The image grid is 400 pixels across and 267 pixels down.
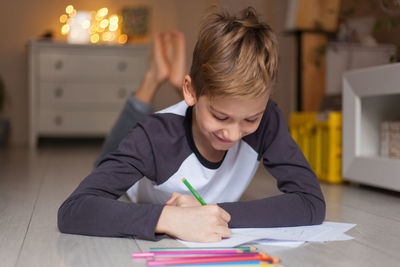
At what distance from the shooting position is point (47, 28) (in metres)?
3.83

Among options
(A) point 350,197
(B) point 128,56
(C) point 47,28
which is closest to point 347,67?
(A) point 350,197

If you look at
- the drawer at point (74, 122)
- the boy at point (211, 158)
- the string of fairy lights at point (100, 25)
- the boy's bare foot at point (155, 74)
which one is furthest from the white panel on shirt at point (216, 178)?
the string of fairy lights at point (100, 25)

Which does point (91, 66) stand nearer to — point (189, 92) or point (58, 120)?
point (58, 120)

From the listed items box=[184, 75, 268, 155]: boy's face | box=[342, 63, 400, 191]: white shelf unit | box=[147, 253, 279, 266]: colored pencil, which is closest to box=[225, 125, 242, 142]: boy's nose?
box=[184, 75, 268, 155]: boy's face

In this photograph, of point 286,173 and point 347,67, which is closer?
point 286,173

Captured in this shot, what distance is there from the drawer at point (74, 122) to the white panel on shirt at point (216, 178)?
241 centimetres

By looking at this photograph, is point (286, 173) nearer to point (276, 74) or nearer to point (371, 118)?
point (276, 74)

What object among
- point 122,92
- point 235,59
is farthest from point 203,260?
A: point 122,92

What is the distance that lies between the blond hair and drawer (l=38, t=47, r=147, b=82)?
8.87 ft

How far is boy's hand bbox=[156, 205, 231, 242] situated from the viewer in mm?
810

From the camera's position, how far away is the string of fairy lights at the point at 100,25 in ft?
12.4

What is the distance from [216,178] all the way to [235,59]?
34 centimetres

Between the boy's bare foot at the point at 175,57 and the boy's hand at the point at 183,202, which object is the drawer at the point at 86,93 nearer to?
the boy's bare foot at the point at 175,57

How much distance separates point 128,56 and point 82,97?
0.46 meters
